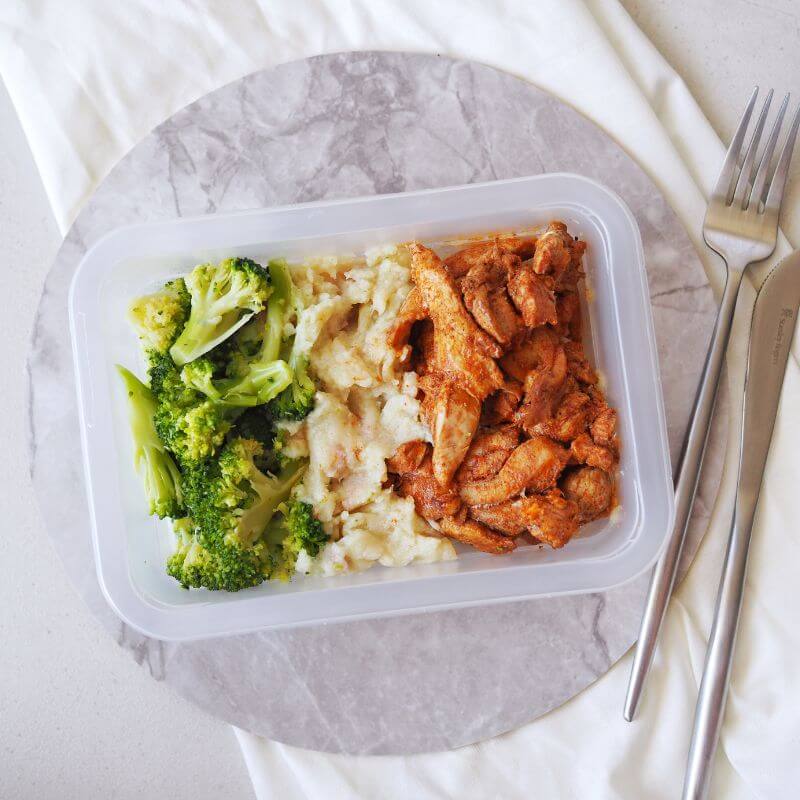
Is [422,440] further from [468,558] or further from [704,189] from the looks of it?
[704,189]

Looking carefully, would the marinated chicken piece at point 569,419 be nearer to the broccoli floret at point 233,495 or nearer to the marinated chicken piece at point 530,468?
the marinated chicken piece at point 530,468

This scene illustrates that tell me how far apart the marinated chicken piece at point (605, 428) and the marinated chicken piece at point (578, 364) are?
0.08 metres

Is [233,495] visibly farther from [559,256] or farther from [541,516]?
[559,256]

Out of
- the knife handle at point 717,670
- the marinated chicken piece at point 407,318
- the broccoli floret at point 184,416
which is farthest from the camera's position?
the knife handle at point 717,670

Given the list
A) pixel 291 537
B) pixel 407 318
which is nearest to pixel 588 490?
pixel 407 318

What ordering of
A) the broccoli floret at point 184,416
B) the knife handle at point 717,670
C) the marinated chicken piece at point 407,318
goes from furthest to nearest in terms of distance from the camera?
1. the knife handle at point 717,670
2. the marinated chicken piece at point 407,318
3. the broccoli floret at point 184,416

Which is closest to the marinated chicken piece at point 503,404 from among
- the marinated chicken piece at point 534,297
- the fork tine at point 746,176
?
the marinated chicken piece at point 534,297

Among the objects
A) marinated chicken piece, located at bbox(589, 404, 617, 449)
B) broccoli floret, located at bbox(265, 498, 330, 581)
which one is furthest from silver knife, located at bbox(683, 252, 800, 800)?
broccoli floret, located at bbox(265, 498, 330, 581)

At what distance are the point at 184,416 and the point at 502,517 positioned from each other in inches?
28.8

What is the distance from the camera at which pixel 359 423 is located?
1804mm

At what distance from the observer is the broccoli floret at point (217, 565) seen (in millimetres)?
1713

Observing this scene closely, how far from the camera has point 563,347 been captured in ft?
5.94

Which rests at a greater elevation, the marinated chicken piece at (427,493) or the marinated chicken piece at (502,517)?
the marinated chicken piece at (427,493)

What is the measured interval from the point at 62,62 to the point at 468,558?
165cm
